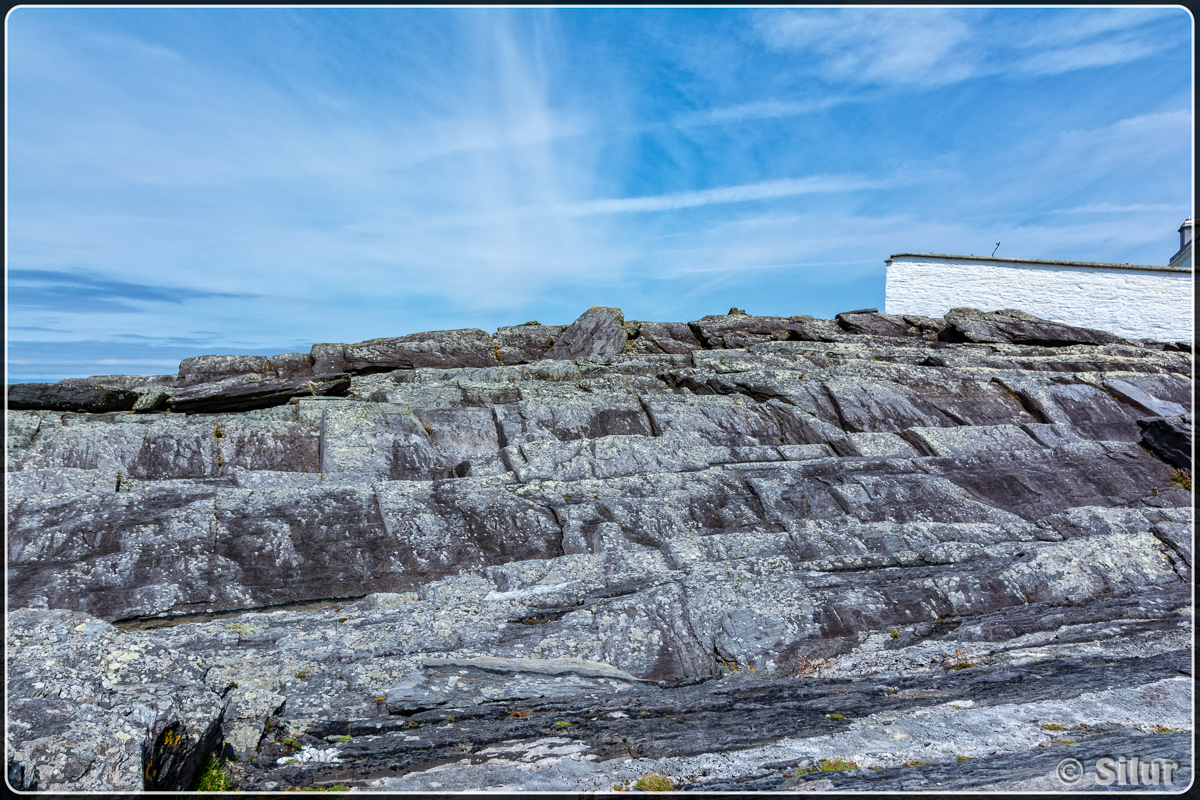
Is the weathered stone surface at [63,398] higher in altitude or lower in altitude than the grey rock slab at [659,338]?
lower

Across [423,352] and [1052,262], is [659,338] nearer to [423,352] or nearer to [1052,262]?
[423,352]

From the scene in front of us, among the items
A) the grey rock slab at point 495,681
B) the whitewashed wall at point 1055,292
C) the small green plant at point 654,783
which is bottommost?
the grey rock slab at point 495,681

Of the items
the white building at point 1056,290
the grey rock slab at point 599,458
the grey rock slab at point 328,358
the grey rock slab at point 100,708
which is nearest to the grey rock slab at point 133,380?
the grey rock slab at point 328,358

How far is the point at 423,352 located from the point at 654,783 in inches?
856

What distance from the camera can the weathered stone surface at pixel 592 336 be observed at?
25.2m

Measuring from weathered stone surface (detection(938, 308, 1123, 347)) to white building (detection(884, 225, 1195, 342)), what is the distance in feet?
9.09

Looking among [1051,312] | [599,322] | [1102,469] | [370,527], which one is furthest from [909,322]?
[370,527]

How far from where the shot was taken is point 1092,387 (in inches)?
695

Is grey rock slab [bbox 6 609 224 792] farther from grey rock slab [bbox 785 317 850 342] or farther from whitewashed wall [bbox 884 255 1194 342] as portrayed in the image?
Result: whitewashed wall [bbox 884 255 1194 342]

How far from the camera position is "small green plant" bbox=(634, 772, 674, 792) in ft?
12.6

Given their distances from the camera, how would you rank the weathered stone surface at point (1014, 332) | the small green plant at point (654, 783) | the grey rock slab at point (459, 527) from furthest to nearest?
the weathered stone surface at point (1014, 332), the grey rock slab at point (459, 527), the small green plant at point (654, 783)

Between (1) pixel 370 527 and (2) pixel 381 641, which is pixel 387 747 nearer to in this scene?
(2) pixel 381 641

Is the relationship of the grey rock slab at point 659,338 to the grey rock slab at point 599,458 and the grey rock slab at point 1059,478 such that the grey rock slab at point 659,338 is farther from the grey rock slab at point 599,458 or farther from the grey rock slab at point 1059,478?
the grey rock slab at point 1059,478
